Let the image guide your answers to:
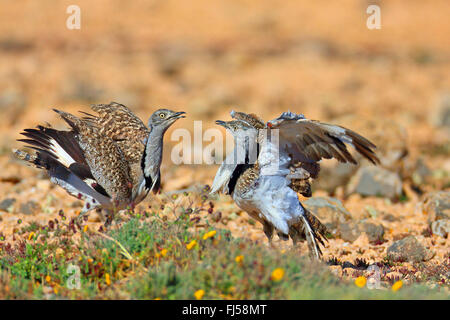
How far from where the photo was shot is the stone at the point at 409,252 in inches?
259

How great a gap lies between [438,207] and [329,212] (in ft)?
4.58

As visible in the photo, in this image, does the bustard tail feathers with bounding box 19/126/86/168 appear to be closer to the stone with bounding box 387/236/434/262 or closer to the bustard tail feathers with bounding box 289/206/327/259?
the bustard tail feathers with bounding box 289/206/327/259

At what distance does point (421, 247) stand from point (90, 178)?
3565mm

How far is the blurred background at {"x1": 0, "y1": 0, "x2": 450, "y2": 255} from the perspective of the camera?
1011cm

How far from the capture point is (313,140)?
570cm

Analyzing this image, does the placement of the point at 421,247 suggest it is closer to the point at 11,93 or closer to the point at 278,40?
the point at 11,93

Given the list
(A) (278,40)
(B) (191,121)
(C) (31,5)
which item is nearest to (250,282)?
(B) (191,121)

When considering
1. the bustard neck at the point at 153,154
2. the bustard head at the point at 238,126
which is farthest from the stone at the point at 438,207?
the bustard neck at the point at 153,154

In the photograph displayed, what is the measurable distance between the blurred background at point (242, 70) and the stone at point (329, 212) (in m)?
1.61

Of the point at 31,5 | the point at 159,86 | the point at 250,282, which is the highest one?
the point at 31,5

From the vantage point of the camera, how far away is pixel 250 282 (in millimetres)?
4562

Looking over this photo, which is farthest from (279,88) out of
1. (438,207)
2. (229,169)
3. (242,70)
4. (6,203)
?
(229,169)

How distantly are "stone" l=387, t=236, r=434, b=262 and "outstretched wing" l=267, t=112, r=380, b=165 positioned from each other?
1.47 metres

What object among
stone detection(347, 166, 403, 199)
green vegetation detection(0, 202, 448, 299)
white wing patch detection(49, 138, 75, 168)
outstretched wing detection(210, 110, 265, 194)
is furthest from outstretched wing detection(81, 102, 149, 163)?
stone detection(347, 166, 403, 199)
